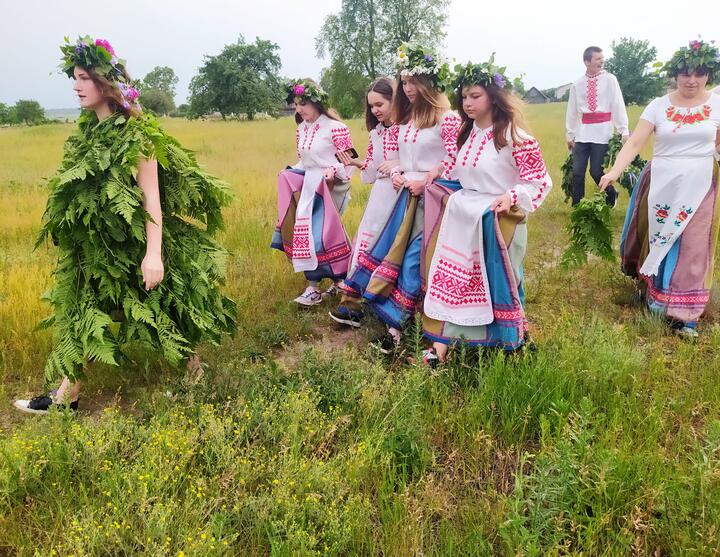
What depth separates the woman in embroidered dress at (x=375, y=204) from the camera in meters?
4.02

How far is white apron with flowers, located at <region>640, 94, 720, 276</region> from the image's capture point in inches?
140

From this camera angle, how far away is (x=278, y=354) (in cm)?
373

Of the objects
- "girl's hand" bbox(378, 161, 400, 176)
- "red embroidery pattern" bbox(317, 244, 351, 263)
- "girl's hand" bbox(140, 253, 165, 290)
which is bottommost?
"red embroidery pattern" bbox(317, 244, 351, 263)

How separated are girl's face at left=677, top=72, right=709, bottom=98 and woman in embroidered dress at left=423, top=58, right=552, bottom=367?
A: 4.57ft

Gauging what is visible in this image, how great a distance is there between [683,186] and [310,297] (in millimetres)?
2885

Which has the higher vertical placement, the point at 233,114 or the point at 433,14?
the point at 433,14

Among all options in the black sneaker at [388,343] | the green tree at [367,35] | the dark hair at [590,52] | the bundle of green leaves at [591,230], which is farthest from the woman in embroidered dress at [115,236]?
the green tree at [367,35]

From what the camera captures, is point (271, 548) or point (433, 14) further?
point (433, 14)

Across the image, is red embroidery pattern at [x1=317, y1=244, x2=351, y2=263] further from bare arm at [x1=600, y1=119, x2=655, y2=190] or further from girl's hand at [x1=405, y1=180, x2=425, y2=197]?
bare arm at [x1=600, y1=119, x2=655, y2=190]

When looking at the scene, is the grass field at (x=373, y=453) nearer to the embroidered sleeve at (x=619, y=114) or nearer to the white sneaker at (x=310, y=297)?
the white sneaker at (x=310, y=297)

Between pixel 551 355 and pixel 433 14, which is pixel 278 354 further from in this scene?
pixel 433 14

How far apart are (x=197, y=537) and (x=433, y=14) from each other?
123ft

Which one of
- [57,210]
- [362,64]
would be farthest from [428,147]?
[362,64]

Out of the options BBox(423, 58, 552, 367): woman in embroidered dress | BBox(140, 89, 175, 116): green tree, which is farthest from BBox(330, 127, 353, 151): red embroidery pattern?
BBox(140, 89, 175, 116): green tree
